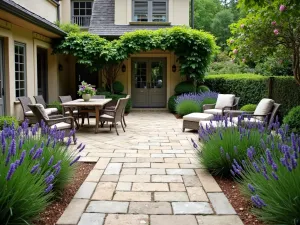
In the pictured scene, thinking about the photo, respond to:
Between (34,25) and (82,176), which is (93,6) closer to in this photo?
(34,25)

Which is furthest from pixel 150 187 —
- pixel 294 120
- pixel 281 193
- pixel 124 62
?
pixel 124 62

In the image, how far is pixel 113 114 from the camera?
8.49 metres

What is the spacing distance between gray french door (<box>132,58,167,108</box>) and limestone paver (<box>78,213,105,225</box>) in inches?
485

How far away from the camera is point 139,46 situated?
12.9 metres

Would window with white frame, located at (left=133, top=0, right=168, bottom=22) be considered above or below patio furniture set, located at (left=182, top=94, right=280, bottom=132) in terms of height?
above

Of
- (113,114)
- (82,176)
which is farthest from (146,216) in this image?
(113,114)

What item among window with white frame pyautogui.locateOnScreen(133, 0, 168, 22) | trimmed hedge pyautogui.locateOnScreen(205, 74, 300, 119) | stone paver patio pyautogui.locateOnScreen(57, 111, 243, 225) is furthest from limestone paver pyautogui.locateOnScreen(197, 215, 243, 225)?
window with white frame pyautogui.locateOnScreen(133, 0, 168, 22)

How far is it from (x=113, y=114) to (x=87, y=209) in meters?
5.13

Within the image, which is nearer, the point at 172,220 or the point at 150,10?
the point at 172,220

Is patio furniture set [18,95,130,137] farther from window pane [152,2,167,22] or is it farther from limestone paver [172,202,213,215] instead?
window pane [152,2,167,22]

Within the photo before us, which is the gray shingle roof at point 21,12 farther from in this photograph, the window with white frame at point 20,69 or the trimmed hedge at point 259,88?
the trimmed hedge at point 259,88

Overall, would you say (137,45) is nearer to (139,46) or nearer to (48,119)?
(139,46)

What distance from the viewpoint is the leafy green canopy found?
1276 cm

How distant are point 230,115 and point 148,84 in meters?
8.94
